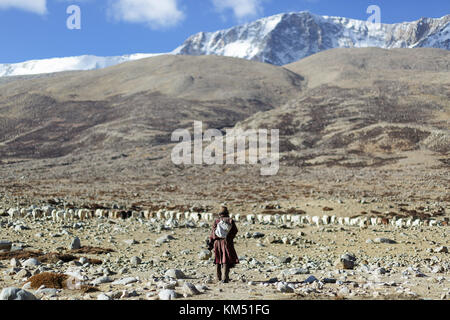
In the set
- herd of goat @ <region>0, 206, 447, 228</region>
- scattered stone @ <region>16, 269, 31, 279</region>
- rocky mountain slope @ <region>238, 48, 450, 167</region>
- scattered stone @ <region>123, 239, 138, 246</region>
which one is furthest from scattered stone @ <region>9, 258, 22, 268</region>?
rocky mountain slope @ <region>238, 48, 450, 167</region>

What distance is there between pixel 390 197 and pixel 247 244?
1999 centimetres

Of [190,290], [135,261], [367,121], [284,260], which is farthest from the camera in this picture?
[367,121]

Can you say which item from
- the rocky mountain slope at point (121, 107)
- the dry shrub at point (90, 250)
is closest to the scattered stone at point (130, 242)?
the dry shrub at point (90, 250)

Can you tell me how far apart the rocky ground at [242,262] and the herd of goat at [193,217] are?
150 centimetres

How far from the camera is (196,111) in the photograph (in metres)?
145

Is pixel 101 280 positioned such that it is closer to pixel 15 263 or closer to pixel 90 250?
pixel 15 263

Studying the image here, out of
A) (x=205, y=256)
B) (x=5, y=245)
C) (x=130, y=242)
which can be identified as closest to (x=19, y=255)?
(x=5, y=245)

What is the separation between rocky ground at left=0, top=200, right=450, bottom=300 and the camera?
8.36 m

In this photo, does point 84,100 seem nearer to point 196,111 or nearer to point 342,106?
point 196,111

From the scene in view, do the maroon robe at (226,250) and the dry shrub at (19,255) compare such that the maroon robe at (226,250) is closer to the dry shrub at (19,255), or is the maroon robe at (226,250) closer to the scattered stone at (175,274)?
the scattered stone at (175,274)

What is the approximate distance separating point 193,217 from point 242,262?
37.0 ft

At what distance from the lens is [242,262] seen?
1302cm

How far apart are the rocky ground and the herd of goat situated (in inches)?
59.2

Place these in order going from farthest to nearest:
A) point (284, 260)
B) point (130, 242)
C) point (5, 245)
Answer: point (130, 242) < point (5, 245) < point (284, 260)
